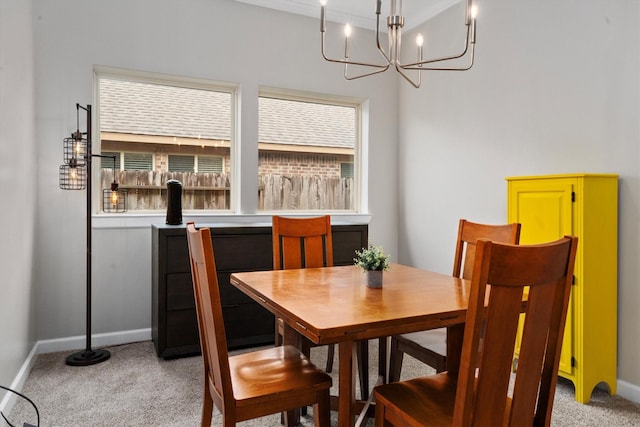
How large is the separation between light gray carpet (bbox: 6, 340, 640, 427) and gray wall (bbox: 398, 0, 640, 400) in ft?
1.26

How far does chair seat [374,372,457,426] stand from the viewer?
4.32 ft

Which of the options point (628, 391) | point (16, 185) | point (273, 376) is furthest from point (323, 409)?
point (16, 185)

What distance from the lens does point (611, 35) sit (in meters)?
2.52

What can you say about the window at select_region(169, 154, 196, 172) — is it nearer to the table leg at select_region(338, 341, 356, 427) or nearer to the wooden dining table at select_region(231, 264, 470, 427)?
the wooden dining table at select_region(231, 264, 470, 427)

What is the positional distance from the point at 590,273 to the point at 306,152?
2531mm

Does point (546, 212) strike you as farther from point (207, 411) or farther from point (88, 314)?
point (88, 314)

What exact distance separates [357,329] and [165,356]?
2088 millimetres

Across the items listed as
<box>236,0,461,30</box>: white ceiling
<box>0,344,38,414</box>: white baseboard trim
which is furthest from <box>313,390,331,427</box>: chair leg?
<box>236,0,461,30</box>: white ceiling

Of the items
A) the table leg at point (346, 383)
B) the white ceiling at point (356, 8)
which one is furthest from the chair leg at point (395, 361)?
the white ceiling at point (356, 8)

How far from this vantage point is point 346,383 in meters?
1.45

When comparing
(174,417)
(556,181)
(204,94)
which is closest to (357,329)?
(174,417)

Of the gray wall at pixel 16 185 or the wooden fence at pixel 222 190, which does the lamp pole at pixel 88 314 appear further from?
the wooden fence at pixel 222 190

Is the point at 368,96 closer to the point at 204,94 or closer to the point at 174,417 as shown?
the point at 204,94

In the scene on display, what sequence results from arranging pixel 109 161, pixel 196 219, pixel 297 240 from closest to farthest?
pixel 297 240, pixel 109 161, pixel 196 219
